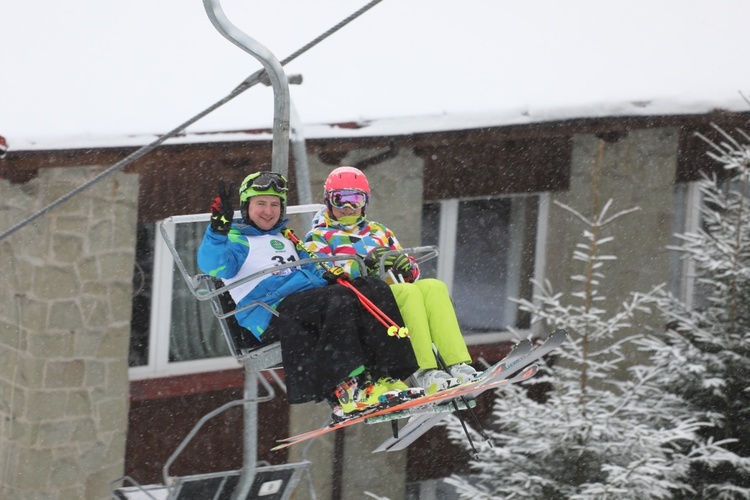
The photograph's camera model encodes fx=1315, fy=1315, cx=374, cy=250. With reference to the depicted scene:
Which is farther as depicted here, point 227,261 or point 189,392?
point 189,392

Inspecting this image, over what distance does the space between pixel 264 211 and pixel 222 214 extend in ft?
0.93

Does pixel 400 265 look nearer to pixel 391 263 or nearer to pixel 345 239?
pixel 391 263

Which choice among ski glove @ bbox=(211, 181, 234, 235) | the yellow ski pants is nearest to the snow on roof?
ski glove @ bbox=(211, 181, 234, 235)

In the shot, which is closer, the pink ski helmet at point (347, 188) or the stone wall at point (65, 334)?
the pink ski helmet at point (347, 188)

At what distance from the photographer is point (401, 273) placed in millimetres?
6051

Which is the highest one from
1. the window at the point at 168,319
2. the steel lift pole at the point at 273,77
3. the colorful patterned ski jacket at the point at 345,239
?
the steel lift pole at the point at 273,77

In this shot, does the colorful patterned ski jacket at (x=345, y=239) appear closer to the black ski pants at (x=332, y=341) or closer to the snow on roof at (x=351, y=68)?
the black ski pants at (x=332, y=341)

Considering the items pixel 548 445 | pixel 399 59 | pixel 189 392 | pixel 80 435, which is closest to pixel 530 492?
pixel 548 445

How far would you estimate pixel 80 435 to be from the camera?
9953 mm

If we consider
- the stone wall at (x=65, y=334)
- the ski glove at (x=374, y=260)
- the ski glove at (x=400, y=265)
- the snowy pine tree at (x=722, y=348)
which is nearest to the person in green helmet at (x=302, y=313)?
the ski glove at (x=374, y=260)

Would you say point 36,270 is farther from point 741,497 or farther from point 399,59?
point 741,497

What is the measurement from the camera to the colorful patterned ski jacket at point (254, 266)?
5578mm

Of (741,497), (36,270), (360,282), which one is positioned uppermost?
(360,282)

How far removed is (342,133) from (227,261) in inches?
183
